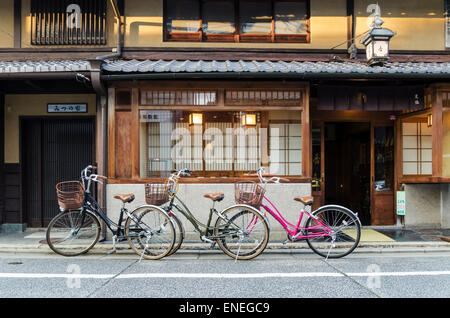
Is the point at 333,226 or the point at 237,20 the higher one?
the point at 237,20

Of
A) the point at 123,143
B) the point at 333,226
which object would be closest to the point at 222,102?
the point at 123,143

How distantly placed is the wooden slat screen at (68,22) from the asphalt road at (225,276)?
548 cm

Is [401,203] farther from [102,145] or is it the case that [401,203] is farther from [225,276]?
[102,145]

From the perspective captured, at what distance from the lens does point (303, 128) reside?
793 centimetres

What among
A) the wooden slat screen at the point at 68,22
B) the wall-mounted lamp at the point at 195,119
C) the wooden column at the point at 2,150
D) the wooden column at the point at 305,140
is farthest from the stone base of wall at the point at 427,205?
the wooden column at the point at 2,150

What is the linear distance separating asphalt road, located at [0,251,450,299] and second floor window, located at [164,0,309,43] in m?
5.74

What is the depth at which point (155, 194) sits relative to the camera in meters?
6.32

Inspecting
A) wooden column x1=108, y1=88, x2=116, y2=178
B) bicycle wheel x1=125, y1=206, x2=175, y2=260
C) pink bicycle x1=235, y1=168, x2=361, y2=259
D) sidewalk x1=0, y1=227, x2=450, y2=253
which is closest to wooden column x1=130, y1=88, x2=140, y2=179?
wooden column x1=108, y1=88, x2=116, y2=178

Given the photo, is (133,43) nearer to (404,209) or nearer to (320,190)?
(320,190)

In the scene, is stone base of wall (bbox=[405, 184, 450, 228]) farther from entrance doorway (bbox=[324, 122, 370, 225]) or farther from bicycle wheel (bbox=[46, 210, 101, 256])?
bicycle wheel (bbox=[46, 210, 101, 256])

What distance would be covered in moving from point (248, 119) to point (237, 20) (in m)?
2.75

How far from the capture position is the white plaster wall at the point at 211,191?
25.1 feet

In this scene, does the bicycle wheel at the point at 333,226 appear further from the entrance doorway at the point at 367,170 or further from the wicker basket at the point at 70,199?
the wicker basket at the point at 70,199
